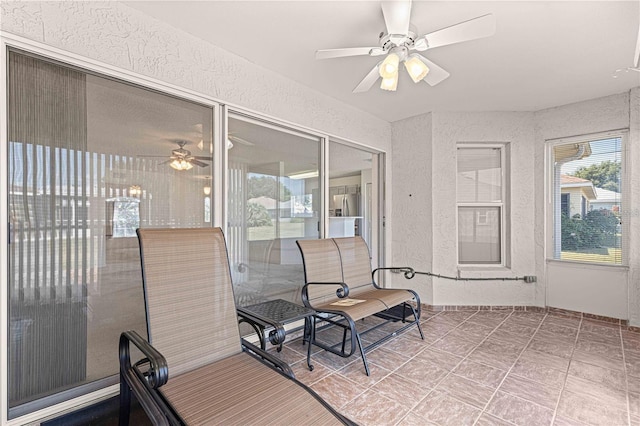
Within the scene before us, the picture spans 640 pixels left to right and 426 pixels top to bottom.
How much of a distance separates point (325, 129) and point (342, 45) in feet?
3.52

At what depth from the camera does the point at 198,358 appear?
1700mm

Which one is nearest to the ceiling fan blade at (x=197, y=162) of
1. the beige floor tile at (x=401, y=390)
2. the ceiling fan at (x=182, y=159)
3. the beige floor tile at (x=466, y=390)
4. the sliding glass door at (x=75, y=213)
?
the ceiling fan at (x=182, y=159)

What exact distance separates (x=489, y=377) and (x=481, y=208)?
8.21ft

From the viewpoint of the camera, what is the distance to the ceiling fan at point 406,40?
171cm

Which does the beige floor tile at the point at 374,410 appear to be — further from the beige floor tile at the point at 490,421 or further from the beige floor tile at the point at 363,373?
the beige floor tile at the point at 490,421

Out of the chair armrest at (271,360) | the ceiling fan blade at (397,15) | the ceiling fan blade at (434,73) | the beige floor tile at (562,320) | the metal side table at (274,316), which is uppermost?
the ceiling fan blade at (397,15)

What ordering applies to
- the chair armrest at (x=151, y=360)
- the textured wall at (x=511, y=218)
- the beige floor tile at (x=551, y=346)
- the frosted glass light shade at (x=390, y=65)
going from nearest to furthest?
the chair armrest at (x=151, y=360) → the frosted glass light shade at (x=390, y=65) → the beige floor tile at (x=551, y=346) → the textured wall at (x=511, y=218)

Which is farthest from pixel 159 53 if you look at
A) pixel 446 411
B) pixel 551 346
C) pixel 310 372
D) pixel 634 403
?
pixel 551 346

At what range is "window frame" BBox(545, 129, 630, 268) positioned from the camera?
3430 mm

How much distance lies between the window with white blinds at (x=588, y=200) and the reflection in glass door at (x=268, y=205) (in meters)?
3.21

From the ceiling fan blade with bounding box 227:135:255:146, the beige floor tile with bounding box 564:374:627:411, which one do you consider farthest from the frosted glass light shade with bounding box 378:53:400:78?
the beige floor tile with bounding box 564:374:627:411

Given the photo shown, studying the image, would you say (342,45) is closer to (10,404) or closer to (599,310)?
(10,404)

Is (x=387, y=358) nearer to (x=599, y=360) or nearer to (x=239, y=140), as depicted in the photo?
(x=599, y=360)

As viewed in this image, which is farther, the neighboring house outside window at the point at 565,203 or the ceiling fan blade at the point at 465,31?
the neighboring house outside window at the point at 565,203
